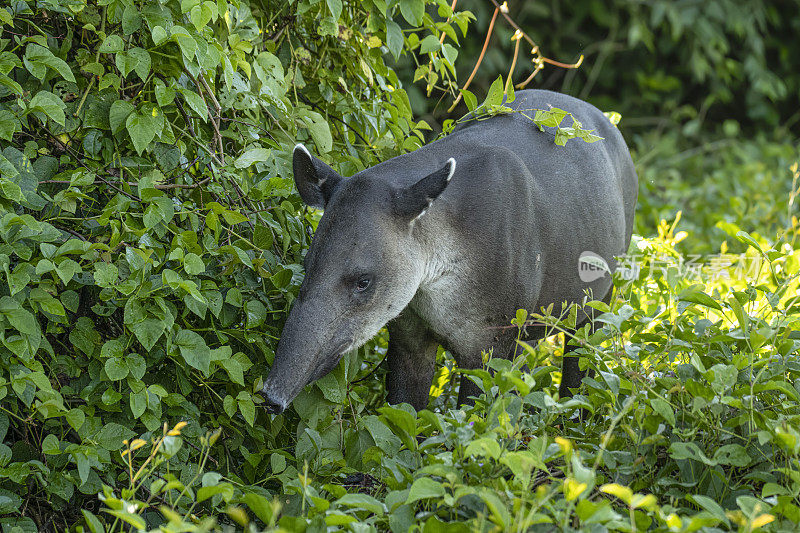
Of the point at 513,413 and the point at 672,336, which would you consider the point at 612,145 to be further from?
the point at 513,413

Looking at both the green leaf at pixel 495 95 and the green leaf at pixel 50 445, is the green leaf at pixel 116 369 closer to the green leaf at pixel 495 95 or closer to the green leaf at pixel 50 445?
the green leaf at pixel 50 445

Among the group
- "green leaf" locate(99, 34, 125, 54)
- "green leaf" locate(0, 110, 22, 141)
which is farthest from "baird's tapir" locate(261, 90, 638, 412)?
"green leaf" locate(0, 110, 22, 141)

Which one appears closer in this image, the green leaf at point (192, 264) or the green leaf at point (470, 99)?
the green leaf at point (192, 264)

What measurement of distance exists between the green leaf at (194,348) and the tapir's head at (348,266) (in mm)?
212

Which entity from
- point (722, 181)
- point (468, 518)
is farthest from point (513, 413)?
point (722, 181)

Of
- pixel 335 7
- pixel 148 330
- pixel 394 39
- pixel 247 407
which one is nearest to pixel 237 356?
pixel 247 407

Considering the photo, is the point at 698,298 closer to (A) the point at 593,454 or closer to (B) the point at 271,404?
(A) the point at 593,454

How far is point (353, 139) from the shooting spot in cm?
409

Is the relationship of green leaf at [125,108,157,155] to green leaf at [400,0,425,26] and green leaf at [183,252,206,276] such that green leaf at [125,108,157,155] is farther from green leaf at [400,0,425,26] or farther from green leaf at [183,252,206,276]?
green leaf at [400,0,425,26]

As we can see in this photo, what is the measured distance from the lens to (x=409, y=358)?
3.68 m

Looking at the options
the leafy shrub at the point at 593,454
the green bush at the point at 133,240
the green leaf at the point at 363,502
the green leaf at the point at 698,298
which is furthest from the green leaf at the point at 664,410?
the green bush at the point at 133,240

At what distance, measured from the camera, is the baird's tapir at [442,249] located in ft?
10.3

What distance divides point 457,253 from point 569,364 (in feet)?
4.35

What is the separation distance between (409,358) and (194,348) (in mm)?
1048
